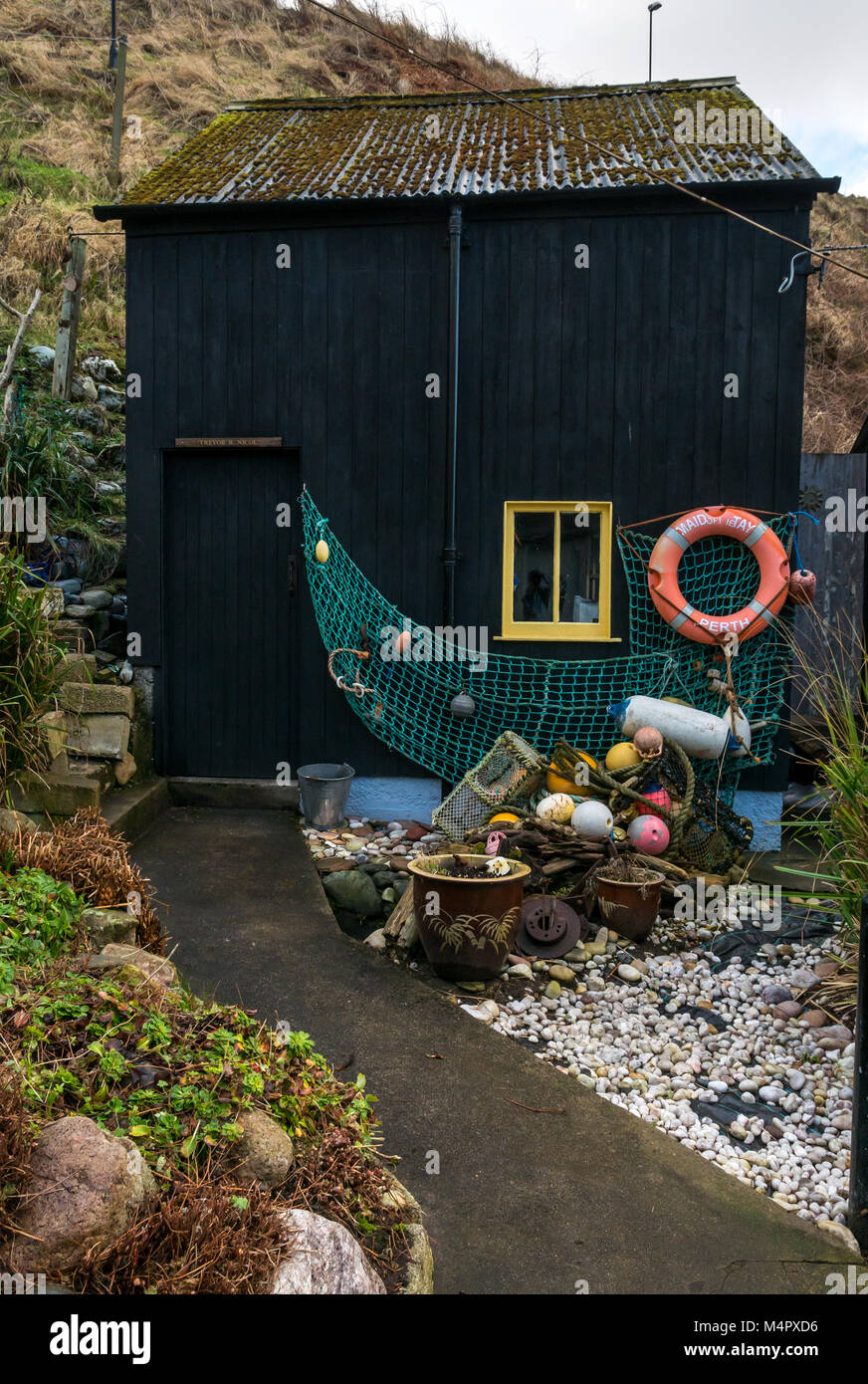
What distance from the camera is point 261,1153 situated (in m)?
2.02

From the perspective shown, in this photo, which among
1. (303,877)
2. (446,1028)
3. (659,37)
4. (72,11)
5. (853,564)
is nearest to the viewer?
(446,1028)

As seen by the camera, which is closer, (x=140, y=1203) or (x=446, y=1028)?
(x=140, y=1203)

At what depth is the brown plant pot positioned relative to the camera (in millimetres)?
4957

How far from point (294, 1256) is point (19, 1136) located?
565 mm

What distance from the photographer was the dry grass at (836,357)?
531 inches

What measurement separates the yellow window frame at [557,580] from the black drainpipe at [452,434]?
373 millimetres

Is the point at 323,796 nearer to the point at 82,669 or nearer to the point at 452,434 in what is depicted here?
the point at 82,669

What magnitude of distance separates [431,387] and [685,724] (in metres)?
2.90

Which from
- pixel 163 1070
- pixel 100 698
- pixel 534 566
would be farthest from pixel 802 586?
pixel 163 1070

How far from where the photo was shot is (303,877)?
18.0 feet

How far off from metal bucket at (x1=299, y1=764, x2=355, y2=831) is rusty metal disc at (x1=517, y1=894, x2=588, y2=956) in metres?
1.96

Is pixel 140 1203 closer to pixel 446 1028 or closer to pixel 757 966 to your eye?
pixel 446 1028
